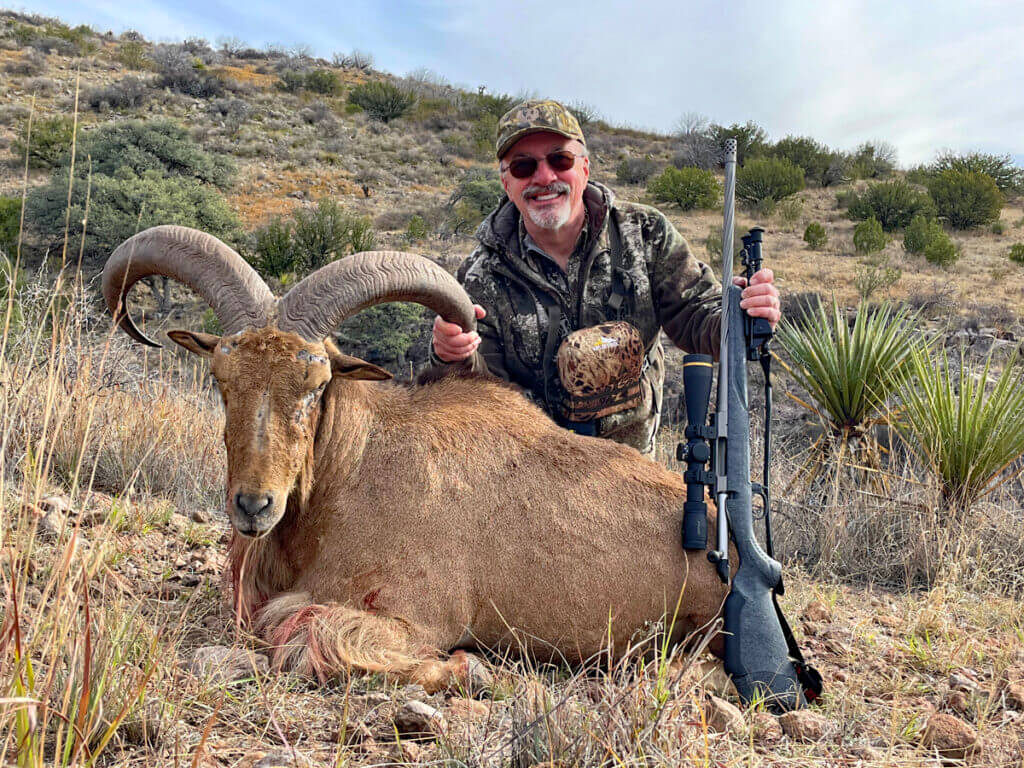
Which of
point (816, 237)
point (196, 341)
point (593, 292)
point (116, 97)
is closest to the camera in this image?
point (196, 341)

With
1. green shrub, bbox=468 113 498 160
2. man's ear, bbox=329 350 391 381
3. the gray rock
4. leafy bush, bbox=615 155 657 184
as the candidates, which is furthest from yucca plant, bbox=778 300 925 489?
green shrub, bbox=468 113 498 160

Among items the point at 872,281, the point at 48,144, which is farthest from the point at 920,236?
the point at 48,144

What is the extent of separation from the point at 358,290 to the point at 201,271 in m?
0.77

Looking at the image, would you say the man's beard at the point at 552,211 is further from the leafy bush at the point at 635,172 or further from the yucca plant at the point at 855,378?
the leafy bush at the point at 635,172

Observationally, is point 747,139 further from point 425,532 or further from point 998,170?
point 425,532

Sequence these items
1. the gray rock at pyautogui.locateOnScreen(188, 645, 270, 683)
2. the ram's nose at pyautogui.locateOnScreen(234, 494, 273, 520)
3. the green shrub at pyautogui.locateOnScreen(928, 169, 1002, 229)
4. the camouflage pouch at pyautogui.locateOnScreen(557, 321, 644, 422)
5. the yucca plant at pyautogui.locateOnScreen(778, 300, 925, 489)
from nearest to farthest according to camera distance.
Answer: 1. the gray rock at pyautogui.locateOnScreen(188, 645, 270, 683)
2. the ram's nose at pyautogui.locateOnScreen(234, 494, 273, 520)
3. the camouflage pouch at pyautogui.locateOnScreen(557, 321, 644, 422)
4. the yucca plant at pyautogui.locateOnScreen(778, 300, 925, 489)
5. the green shrub at pyautogui.locateOnScreen(928, 169, 1002, 229)

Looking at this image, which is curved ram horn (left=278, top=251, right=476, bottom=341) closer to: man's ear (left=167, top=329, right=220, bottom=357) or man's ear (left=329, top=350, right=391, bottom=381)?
man's ear (left=329, top=350, right=391, bottom=381)

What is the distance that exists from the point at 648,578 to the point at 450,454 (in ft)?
3.60

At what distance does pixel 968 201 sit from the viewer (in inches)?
1262

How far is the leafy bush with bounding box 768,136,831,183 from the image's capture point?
40.3 metres

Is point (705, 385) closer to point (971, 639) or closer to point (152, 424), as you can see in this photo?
point (971, 639)

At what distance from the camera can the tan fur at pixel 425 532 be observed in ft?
10.5

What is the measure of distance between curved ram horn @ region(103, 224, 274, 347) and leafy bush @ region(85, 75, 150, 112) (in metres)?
36.1

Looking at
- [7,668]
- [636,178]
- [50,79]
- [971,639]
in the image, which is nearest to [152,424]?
[7,668]
